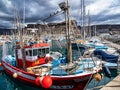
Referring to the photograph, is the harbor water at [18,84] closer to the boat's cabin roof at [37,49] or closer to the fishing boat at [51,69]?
the fishing boat at [51,69]

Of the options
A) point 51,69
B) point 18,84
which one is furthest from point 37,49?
point 18,84

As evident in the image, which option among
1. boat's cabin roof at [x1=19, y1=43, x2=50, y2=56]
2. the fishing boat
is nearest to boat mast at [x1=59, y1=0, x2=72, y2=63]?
the fishing boat

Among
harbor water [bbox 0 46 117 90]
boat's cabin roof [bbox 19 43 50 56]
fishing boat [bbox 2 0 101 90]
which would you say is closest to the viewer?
fishing boat [bbox 2 0 101 90]

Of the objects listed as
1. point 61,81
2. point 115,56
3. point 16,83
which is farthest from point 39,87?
point 115,56

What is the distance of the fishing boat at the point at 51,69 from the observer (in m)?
16.7

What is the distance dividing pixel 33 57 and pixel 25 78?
2.24 metres

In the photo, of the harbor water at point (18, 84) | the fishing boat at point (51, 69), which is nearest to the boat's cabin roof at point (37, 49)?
the fishing boat at point (51, 69)

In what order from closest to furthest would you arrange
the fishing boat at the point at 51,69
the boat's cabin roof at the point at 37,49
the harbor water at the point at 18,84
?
the fishing boat at the point at 51,69 < the harbor water at the point at 18,84 < the boat's cabin roof at the point at 37,49

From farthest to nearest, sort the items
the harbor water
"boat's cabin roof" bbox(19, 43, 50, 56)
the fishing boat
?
"boat's cabin roof" bbox(19, 43, 50, 56) → the harbor water → the fishing boat

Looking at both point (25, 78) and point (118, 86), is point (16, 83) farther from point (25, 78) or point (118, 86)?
point (118, 86)

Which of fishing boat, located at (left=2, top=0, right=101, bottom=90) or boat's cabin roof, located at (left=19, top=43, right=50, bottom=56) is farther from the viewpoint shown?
boat's cabin roof, located at (left=19, top=43, right=50, bottom=56)

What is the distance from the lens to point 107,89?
11.2 metres

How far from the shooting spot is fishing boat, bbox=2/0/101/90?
16656 mm

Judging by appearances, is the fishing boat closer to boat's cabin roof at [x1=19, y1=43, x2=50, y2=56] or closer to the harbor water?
boat's cabin roof at [x1=19, y1=43, x2=50, y2=56]
